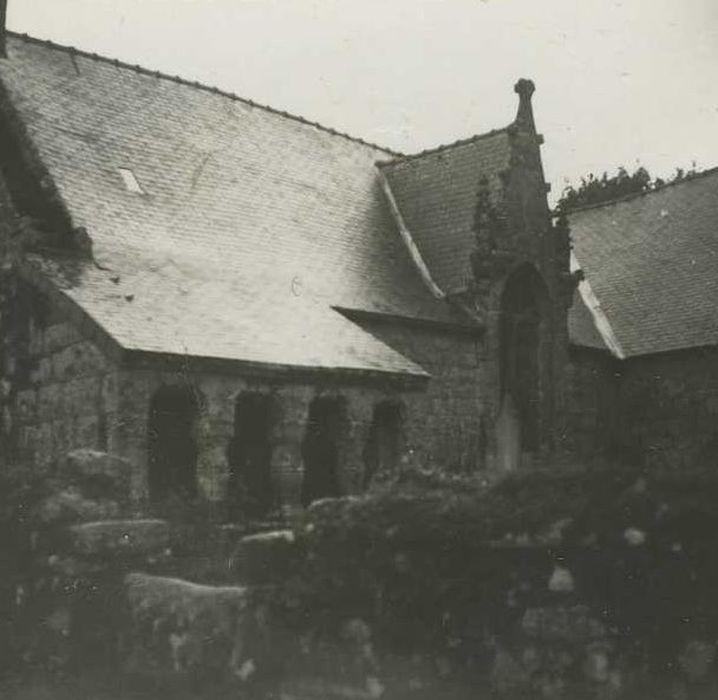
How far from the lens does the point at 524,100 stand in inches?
805

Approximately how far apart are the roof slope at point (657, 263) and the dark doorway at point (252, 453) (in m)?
10.8

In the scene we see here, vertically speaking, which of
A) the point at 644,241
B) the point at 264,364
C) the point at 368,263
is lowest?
the point at 264,364

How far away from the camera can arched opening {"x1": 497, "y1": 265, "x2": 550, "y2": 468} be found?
1897 cm

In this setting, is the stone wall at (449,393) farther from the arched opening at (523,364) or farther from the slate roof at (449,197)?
the slate roof at (449,197)

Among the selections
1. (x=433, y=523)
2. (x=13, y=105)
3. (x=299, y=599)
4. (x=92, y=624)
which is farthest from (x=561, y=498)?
(x=13, y=105)

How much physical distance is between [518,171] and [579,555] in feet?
52.8

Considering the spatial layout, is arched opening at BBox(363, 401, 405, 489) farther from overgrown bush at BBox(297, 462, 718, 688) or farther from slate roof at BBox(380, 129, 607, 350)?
overgrown bush at BBox(297, 462, 718, 688)

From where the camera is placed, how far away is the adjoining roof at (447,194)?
1908 centimetres

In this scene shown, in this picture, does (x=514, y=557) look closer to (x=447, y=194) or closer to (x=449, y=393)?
(x=449, y=393)

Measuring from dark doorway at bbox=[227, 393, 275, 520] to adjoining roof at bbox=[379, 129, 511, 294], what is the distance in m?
5.79

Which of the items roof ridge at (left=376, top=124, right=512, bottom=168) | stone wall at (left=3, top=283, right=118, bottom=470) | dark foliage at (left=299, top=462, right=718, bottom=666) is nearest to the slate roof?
roof ridge at (left=376, top=124, right=512, bottom=168)

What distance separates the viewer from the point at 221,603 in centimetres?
564

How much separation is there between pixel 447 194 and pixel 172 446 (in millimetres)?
9374

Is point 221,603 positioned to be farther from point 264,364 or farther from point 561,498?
point 264,364
